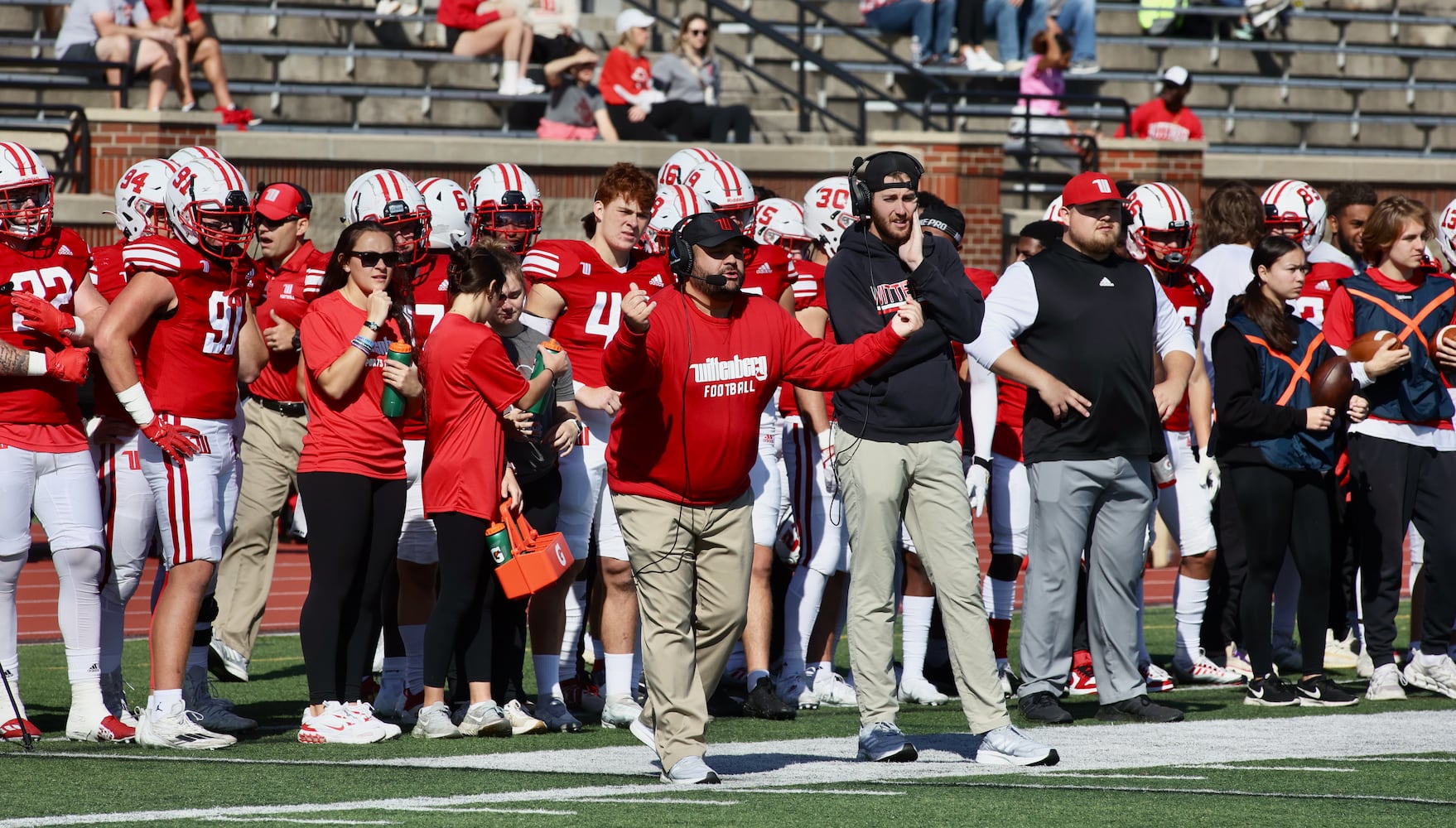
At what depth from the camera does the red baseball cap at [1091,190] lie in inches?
316

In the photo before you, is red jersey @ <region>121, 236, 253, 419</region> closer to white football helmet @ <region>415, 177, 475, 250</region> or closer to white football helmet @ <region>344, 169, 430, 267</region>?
white football helmet @ <region>344, 169, 430, 267</region>

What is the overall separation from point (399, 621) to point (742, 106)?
10661 mm

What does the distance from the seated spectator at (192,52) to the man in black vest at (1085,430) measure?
10.2 meters

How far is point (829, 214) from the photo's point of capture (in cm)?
962

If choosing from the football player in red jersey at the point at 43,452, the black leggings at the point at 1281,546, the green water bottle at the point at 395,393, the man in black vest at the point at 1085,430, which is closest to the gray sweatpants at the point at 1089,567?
the man in black vest at the point at 1085,430

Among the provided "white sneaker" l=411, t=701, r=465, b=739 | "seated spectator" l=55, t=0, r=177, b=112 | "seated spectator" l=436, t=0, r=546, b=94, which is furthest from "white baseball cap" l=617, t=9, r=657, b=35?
"white sneaker" l=411, t=701, r=465, b=739

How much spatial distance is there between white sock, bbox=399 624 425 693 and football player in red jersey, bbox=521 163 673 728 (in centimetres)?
76

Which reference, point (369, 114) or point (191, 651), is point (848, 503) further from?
point (369, 114)

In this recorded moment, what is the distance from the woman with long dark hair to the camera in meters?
8.63

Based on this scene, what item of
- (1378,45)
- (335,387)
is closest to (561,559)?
(335,387)

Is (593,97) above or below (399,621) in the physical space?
above

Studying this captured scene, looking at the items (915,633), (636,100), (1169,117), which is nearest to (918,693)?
(915,633)

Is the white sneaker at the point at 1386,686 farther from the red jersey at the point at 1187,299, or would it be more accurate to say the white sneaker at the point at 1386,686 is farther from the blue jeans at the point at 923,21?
the blue jeans at the point at 923,21

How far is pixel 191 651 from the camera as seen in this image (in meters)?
8.36
